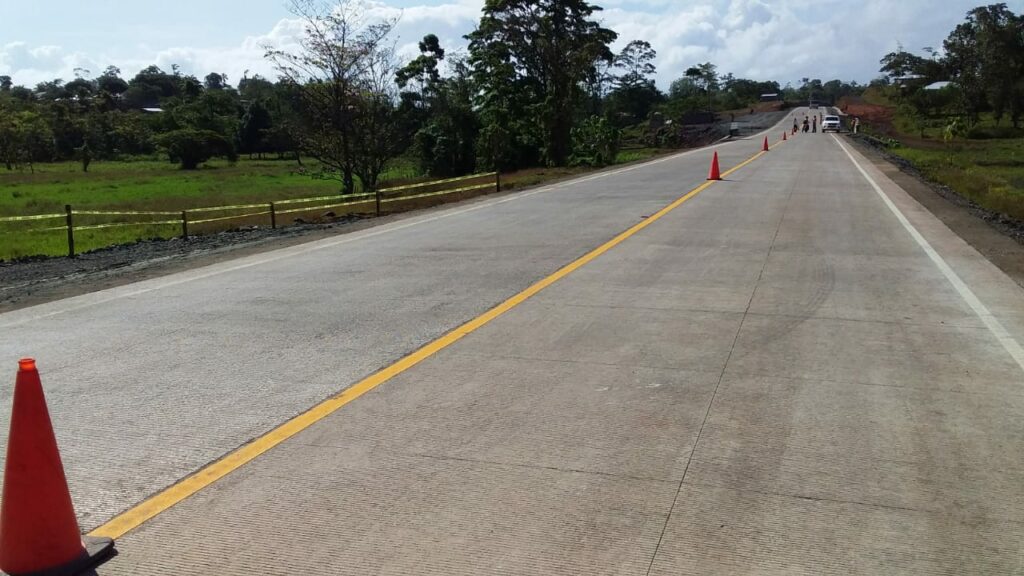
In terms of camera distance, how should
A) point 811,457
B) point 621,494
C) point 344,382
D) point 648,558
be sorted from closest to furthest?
1. point 648,558
2. point 621,494
3. point 811,457
4. point 344,382

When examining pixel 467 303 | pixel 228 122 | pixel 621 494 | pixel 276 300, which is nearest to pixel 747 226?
pixel 467 303

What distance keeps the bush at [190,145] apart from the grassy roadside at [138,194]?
23.3ft

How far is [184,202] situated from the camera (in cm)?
3728

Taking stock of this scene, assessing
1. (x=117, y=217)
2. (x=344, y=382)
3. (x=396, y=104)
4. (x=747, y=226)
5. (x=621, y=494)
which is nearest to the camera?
(x=621, y=494)

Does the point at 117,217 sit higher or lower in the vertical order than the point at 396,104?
lower

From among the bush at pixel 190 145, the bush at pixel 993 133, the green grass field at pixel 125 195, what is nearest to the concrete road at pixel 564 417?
the green grass field at pixel 125 195

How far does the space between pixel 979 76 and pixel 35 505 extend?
96.7 m

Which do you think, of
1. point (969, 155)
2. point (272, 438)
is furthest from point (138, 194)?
point (969, 155)

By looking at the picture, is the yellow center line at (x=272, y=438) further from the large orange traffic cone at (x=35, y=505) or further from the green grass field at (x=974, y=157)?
the green grass field at (x=974, y=157)

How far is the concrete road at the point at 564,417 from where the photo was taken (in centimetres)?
364

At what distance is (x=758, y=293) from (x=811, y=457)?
179 inches

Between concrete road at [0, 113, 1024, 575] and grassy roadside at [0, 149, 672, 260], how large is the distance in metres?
13.2

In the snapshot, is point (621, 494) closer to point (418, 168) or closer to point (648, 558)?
point (648, 558)

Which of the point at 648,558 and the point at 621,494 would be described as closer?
the point at 648,558
